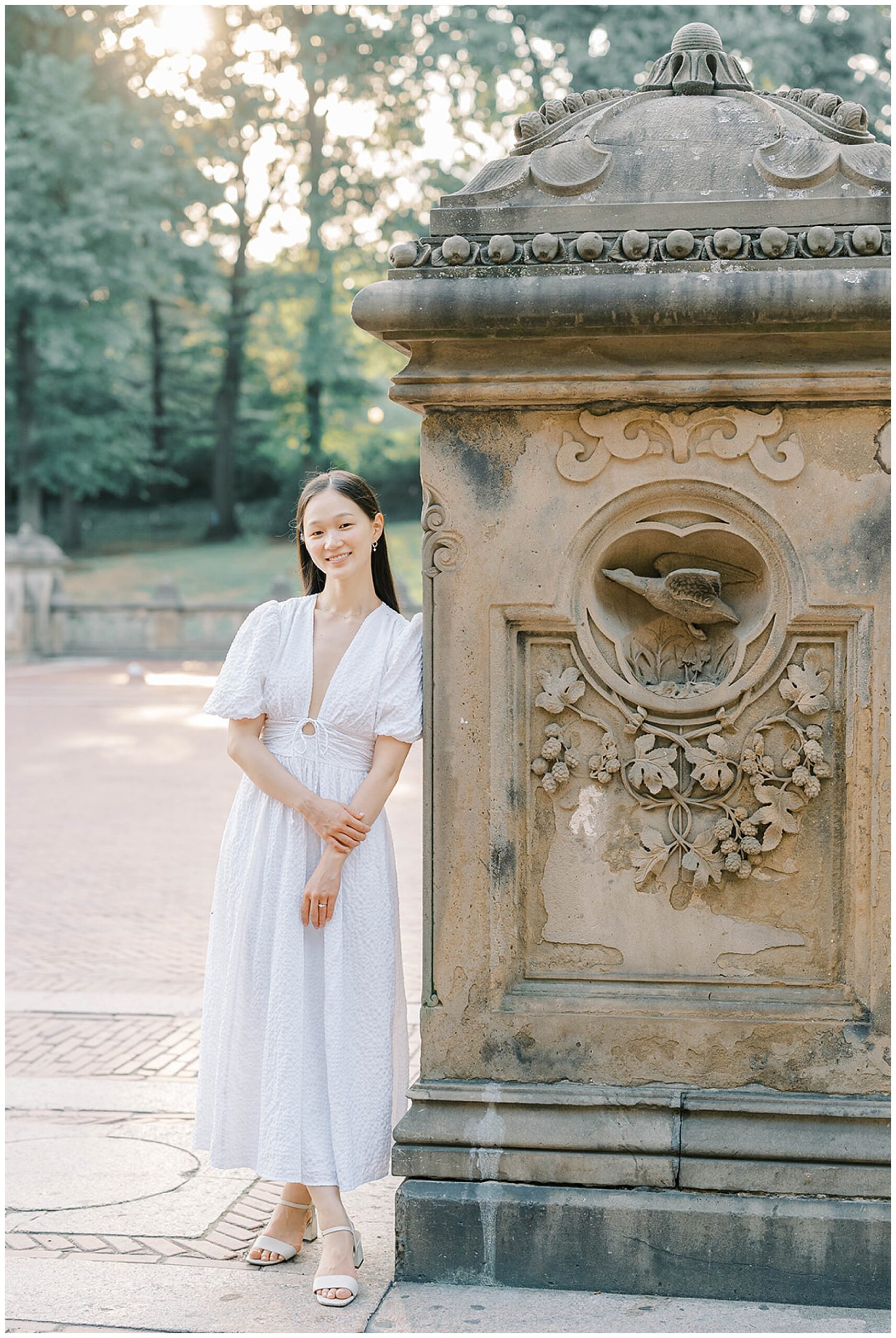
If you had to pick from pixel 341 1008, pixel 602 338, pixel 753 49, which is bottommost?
pixel 341 1008

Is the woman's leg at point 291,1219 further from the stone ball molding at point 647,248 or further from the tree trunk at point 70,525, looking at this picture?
the tree trunk at point 70,525

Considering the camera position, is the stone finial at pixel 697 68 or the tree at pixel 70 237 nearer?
the stone finial at pixel 697 68

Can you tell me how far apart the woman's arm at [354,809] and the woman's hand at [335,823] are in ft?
0.07

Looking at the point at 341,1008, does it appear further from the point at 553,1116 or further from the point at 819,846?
the point at 819,846

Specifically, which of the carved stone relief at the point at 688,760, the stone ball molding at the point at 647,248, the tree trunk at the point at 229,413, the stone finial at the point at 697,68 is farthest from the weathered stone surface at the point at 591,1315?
the tree trunk at the point at 229,413

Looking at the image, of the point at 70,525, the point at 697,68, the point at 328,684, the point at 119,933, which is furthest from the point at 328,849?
the point at 70,525

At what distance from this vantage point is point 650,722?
123 inches

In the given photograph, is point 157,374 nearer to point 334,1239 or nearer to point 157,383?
point 157,383

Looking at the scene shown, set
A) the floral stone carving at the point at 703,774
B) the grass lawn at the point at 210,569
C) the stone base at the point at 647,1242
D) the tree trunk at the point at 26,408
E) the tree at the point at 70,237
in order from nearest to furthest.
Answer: the stone base at the point at 647,1242, the floral stone carving at the point at 703,774, the tree at the point at 70,237, the tree trunk at the point at 26,408, the grass lawn at the point at 210,569

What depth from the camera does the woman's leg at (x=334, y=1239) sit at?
305 centimetres

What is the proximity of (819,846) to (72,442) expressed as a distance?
36.5m

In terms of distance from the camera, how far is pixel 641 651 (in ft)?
10.6

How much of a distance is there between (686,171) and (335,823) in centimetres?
168

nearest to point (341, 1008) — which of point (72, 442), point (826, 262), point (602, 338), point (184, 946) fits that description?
point (602, 338)
